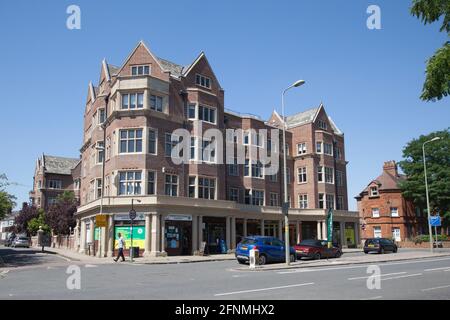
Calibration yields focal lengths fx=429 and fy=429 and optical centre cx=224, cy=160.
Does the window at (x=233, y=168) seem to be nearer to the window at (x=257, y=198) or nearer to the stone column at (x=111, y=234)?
the window at (x=257, y=198)

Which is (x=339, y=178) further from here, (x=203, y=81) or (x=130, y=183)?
(x=130, y=183)

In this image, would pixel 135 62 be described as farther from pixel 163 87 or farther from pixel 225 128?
pixel 225 128

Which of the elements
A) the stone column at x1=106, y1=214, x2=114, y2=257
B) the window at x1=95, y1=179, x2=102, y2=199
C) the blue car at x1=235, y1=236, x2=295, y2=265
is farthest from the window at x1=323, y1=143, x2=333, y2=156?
the stone column at x1=106, y1=214, x2=114, y2=257

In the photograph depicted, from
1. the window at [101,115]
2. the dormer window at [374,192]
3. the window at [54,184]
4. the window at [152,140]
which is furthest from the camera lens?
the window at [54,184]

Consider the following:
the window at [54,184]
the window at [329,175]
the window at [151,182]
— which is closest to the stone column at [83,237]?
the window at [151,182]

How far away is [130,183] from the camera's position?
34.9 meters

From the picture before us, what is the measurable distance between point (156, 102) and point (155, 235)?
11.2m

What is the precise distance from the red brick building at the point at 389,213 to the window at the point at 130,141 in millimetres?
43707

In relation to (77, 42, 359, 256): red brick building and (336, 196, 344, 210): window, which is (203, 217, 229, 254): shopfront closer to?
(77, 42, 359, 256): red brick building

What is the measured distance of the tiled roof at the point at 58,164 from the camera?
82.3 m

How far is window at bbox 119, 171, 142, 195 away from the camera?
34812mm

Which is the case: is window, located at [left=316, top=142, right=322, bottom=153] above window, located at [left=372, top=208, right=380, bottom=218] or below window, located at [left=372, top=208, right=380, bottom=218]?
above

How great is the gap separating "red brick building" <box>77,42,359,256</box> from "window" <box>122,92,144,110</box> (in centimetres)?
8

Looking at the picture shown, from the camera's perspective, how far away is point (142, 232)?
3403 centimetres
